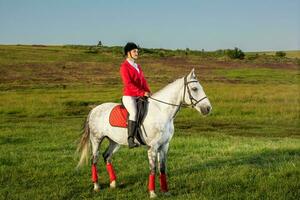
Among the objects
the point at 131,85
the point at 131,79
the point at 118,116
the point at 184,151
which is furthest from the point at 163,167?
the point at 184,151

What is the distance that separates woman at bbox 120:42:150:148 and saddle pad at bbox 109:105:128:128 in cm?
27

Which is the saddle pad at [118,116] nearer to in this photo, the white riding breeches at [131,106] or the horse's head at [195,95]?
the white riding breeches at [131,106]

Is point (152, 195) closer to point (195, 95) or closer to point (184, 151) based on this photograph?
point (195, 95)

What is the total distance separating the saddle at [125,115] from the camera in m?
9.06

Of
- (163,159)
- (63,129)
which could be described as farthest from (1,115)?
(163,159)

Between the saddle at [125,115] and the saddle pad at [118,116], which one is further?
the saddle pad at [118,116]

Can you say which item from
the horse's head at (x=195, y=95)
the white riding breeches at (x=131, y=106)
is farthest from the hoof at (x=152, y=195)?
the horse's head at (x=195, y=95)

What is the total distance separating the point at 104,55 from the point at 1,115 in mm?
66696

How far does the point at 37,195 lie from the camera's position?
9188 millimetres

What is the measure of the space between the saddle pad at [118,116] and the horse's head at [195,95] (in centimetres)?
138

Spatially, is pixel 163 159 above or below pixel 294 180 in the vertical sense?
above

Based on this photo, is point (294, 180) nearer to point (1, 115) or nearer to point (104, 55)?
point (1, 115)

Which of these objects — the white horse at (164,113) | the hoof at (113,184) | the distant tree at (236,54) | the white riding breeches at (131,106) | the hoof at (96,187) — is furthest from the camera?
the distant tree at (236,54)

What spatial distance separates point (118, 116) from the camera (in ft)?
31.0
